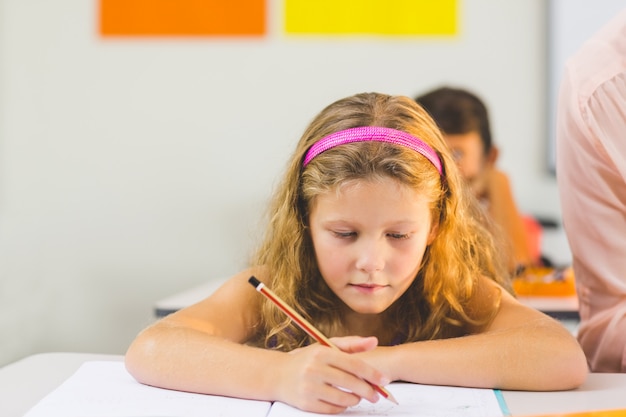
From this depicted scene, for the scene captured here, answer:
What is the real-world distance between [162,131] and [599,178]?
233 cm

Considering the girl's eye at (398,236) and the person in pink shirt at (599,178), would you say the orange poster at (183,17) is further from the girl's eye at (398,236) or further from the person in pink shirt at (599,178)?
the girl's eye at (398,236)

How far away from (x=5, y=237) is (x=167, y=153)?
71cm

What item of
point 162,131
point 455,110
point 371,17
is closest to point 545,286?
point 455,110

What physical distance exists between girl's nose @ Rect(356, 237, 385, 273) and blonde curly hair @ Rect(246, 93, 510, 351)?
0.35 feet

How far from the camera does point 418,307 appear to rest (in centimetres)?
124

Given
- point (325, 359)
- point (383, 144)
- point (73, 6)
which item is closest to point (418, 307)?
point (383, 144)

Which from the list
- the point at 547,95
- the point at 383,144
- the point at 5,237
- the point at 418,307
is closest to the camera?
the point at 383,144

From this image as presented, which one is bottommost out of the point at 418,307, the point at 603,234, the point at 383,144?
the point at 418,307

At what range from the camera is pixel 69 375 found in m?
1.03

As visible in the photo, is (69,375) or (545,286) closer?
(69,375)

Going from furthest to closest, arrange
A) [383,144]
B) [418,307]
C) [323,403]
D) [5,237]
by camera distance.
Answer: [5,237]
[418,307]
[383,144]
[323,403]

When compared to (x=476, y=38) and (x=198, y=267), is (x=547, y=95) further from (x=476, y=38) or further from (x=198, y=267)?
(x=198, y=267)

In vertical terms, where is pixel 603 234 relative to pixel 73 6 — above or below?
below

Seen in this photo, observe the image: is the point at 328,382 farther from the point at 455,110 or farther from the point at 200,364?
the point at 455,110
